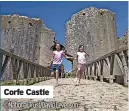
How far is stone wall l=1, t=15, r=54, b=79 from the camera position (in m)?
33.7

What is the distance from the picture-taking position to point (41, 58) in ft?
114

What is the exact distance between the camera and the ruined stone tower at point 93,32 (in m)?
31.3

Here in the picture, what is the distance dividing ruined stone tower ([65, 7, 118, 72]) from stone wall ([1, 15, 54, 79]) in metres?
3.78

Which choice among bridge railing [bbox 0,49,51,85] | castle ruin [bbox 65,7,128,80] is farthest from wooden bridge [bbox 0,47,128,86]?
castle ruin [bbox 65,7,128,80]

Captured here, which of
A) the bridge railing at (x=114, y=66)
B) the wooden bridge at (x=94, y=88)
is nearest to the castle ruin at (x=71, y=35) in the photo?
the wooden bridge at (x=94, y=88)

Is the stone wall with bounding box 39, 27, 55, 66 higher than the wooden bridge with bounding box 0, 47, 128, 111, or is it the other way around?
the stone wall with bounding box 39, 27, 55, 66

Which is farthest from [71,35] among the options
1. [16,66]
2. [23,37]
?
[16,66]

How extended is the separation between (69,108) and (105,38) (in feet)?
Answer: 89.2

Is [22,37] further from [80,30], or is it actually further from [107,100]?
[107,100]

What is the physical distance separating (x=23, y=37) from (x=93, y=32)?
8178mm

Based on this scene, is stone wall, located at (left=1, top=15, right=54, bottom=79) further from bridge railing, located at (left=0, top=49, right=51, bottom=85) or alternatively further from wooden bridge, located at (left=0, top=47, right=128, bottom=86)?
wooden bridge, located at (left=0, top=47, right=128, bottom=86)

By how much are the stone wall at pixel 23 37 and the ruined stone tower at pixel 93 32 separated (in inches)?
149

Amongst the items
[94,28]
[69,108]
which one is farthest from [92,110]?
[94,28]
